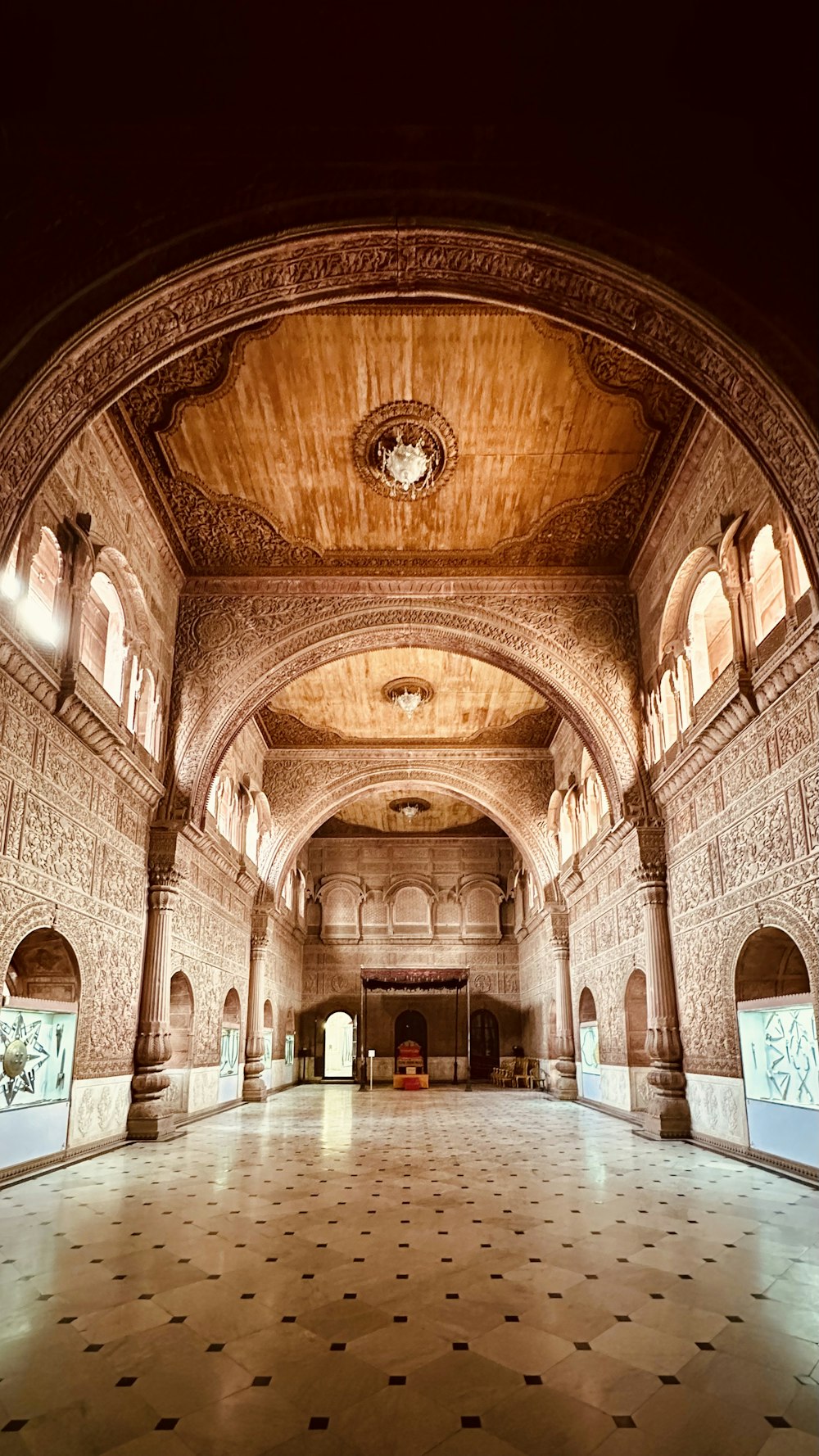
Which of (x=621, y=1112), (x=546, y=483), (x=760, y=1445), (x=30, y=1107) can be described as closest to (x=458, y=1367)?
(x=760, y=1445)

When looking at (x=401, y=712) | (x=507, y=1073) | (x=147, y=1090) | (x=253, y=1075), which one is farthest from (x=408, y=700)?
(x=507, y=1073)

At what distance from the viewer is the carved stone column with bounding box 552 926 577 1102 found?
667 inches

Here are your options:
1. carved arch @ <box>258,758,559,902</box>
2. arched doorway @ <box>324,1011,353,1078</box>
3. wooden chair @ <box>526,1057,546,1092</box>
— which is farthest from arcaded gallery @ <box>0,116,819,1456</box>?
arched doorway @ <box>324,1011,353,1078</box>

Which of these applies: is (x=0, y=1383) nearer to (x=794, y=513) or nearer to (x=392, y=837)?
(x=794, y=513)

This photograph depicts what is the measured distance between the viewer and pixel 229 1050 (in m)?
15.9

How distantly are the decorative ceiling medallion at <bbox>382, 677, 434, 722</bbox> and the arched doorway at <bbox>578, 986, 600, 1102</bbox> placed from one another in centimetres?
604

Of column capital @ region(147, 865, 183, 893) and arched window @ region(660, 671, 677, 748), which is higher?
arched window @ region(660, 671, 677, 748)

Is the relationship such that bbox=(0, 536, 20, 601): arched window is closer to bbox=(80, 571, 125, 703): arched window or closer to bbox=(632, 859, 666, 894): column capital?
bbox=(80, 571, 125, 703): arched window

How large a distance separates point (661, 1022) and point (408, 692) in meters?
7.78

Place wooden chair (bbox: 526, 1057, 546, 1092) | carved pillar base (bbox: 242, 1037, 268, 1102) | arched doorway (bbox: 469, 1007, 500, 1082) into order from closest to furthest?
carved pillar base (bbox: 242, 1037, 268, 1102) < wooden chair (bbox: 526, 1057, 546, 1092) < arched doorway (bbox: 469, 1007, 500, 1082)

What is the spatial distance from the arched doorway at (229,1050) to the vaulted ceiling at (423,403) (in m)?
8.16

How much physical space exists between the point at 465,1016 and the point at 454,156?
2301 centimetres

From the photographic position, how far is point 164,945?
11.0 m

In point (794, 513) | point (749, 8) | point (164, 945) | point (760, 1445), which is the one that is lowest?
point (760, 1445)
